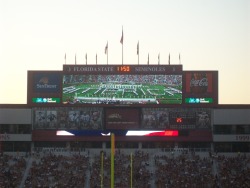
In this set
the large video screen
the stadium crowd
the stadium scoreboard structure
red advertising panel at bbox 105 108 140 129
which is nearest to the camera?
the stadium crowd

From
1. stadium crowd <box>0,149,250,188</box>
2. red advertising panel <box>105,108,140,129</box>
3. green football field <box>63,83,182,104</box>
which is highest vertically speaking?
green football field <box>63,83,182,104</box>

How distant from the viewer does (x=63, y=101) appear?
68500 mm

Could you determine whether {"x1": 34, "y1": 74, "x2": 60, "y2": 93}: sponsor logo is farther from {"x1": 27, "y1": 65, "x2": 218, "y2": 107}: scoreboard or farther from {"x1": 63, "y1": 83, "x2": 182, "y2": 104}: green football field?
{"x1": 63, "y1": 83, "x2": 182, "y2": 104}: green football field

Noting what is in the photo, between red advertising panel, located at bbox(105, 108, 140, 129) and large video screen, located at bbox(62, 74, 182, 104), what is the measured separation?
1.09m

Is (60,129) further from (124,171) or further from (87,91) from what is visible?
(124,171)

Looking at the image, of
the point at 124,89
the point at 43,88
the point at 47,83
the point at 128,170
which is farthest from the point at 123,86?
the point at 128,170

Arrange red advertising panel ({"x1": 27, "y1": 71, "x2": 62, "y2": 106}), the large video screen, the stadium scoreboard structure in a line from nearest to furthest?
1. the large video screen
2. the stadium scoreboard structure
3. red advertising panel ({"x1": 27, "y1": 71, "x2": 62, "y2": 106})

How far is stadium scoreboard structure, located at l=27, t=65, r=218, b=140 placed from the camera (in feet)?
224

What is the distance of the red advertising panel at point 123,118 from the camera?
6881 cm

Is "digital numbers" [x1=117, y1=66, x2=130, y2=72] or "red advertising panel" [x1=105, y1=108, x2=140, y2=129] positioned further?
"red advertising panel" [x1=105, y1=108, x2=140, y2=129]

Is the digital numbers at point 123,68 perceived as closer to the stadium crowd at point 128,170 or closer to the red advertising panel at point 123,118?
the red advertising panel at point 123,118

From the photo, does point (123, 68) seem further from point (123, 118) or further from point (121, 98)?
point (123, 118)

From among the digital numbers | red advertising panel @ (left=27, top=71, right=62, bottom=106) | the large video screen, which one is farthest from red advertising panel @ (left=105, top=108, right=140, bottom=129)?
red advertising panel @ (left=27, top=71, right=62, bottom=106)

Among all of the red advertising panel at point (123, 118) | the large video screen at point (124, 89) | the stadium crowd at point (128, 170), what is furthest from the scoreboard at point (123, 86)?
the stadium crowd at point (128, 170)
